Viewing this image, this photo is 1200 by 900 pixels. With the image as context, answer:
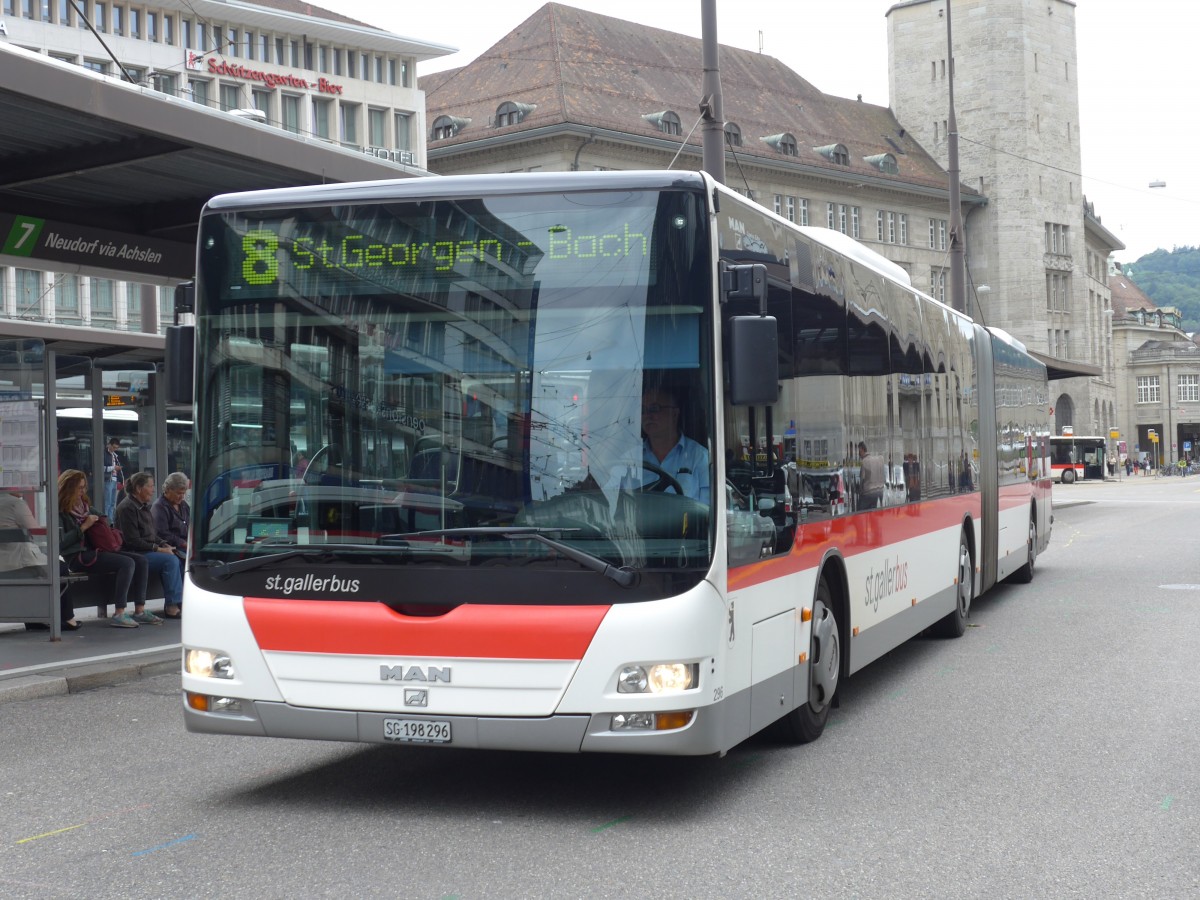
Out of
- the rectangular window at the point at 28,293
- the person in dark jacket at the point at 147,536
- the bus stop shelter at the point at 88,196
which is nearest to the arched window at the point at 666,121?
the rectangular window at the point at 28,293

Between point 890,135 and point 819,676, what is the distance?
8708 centimetres

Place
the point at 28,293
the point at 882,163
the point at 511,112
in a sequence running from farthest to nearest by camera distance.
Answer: the point at 882,163 → the point at 511,112 → the point at 28,293

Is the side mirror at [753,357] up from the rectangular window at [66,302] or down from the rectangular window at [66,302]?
down

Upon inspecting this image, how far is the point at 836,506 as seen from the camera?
8703 mm

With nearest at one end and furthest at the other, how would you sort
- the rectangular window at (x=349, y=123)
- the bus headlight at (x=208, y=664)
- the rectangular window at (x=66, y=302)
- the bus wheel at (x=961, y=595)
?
1. the bus headlight at (x=208, y=664)
2. the bus wheel at (x=961, y=595)
3. the rectangular window at (x=66, y=302)
4. the rectangular window at (x=349, y=123)

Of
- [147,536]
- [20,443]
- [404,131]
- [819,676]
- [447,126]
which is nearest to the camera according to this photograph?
[819,676]

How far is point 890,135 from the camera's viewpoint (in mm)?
92000

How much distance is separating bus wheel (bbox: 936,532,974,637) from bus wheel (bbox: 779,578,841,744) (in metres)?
4.69

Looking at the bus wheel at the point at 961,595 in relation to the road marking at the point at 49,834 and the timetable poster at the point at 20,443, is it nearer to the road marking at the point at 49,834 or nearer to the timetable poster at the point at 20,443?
the timetable poster at the point at 20,443

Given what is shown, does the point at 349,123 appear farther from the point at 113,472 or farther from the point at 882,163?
the point at 113,472

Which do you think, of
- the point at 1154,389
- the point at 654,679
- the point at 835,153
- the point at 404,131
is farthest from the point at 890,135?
the point at 654,679

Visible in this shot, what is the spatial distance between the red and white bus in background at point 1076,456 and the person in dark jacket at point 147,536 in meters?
81.4

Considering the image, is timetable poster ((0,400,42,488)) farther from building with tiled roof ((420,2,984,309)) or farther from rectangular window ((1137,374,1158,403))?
rectangular window ((1137,374,1158,403))

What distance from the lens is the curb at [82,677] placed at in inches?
415
